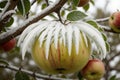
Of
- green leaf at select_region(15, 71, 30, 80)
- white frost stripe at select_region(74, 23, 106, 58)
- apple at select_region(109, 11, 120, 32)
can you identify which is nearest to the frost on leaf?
white frost stripe at select_region(74, 23, 106, 58)

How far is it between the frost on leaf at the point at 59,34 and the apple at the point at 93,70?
19 cm

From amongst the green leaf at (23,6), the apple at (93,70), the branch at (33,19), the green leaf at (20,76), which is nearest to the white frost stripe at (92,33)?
the branch at (33,19)

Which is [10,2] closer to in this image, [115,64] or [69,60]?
[69,60]

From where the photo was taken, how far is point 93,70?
1.20 meters

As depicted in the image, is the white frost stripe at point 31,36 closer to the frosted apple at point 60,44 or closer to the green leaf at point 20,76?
the frosted apple at point 60,44

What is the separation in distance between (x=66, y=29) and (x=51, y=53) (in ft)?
0.27

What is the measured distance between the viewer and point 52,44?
37.1 inches

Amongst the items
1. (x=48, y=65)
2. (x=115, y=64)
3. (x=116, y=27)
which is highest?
(x=48, y=65)

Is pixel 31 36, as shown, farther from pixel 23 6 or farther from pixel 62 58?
pixel 23 6

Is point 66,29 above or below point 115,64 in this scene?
above

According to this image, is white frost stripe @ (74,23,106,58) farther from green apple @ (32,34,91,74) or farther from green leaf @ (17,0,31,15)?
green leaf @ (17,0,31,15)

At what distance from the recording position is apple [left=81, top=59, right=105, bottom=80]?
118cm

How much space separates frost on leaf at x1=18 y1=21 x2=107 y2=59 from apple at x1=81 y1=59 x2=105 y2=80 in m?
0.19

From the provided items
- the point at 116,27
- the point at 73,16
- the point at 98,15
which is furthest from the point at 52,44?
the point at 98,15
